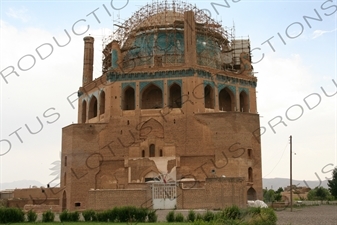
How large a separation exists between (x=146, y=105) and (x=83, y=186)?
5947 millimetres

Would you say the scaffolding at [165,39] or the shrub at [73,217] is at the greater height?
the scaffolding at [165,39]

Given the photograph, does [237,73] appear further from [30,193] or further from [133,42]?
[30,193]

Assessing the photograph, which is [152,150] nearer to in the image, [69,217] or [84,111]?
[84,111]

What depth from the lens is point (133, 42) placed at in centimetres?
2880

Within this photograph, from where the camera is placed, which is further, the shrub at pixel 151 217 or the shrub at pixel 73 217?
the shrub at pixel 73 217

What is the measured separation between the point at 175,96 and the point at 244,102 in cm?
442

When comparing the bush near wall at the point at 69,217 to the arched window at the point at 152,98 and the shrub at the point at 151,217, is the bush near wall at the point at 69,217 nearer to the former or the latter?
the shrub at the point at 151,217

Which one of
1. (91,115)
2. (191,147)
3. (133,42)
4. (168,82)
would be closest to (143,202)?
(191,147)

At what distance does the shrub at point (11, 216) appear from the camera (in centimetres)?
1367

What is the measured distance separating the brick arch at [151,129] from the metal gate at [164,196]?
517 cm

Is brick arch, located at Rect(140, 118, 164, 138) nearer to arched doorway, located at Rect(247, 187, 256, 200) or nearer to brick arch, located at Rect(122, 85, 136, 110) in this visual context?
brick arch, located at Rect(122, 85, 136, 110)

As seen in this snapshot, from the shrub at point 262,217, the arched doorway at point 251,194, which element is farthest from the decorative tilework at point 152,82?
the shrub at point 262,217

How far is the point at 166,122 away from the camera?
25.2 m

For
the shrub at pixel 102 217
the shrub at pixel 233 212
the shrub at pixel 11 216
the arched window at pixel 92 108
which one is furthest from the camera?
the arched window at pixel 92 108
